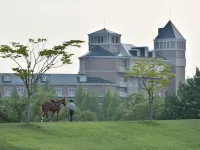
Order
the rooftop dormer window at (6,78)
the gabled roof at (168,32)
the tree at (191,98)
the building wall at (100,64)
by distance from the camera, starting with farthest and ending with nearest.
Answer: the gabled roof at (168,32), the building wall at (100,64), the rooftop dormer window at (6,78), the tree at (191,98)

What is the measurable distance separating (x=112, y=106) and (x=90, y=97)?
341cm

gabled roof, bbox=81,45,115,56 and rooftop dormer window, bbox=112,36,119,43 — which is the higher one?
rooftop dormer window, bbox=112,36,119,43

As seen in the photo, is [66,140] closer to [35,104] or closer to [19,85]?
[35,104]

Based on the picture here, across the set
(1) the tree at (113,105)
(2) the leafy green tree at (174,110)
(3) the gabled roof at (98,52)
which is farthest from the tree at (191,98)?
(3) the gabled roof at (98,52)

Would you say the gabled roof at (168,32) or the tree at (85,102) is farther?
the gabled roof at (168,32)

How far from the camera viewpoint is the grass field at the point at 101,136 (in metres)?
45.2

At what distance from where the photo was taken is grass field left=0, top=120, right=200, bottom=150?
4516 cm

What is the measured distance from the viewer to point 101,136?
49.8m

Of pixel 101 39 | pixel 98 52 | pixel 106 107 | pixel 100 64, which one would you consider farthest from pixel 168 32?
pixel 106 107

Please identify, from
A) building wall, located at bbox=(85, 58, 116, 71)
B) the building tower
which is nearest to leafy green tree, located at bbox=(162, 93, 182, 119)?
building wall, located at bbox=(85, 58, 116, 71)

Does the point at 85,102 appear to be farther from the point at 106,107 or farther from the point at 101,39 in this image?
the point at 101,39

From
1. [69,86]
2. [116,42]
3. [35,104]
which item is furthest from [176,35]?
[35,104]

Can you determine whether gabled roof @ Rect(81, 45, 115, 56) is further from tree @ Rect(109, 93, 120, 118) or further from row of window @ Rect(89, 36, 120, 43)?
tree @ Rect(109, 93, 120, 118)

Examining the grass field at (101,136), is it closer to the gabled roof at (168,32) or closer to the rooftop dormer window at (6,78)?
the rooftop dormer window at (6,78)
